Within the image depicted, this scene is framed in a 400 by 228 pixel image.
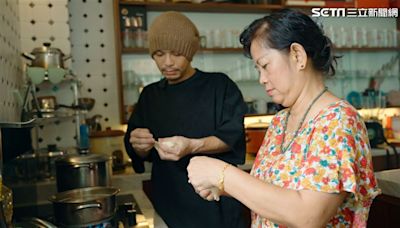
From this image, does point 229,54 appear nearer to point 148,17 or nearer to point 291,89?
point 148,17

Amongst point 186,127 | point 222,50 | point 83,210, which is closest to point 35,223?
point 83,210

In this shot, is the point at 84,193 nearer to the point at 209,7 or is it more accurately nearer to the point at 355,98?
the point at 209,7

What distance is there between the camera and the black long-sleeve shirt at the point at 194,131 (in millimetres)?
1476

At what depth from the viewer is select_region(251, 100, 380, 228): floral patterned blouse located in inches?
30.6

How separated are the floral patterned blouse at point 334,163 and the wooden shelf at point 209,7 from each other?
2.31m

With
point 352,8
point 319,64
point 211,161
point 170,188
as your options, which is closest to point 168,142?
point 170,188

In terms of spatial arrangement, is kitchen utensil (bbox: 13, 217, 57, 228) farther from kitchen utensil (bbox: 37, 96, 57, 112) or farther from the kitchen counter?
the kitchen counter

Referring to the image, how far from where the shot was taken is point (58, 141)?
2395 mm


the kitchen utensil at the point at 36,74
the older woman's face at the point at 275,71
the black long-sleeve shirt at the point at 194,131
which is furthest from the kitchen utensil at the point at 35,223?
the kitchen utensil at the point at 36,74

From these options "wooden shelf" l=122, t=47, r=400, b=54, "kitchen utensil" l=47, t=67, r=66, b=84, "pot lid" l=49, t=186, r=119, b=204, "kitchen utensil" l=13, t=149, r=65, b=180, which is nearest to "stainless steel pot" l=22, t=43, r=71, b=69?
"kitchen utensil" l=47, t=67, r=66, b=84

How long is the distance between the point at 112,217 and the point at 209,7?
2297 millimetres

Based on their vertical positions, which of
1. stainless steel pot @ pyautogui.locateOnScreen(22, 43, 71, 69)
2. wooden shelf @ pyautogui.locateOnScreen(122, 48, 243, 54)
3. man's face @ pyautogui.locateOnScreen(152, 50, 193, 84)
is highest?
wooden shelf @ pyautogui.locateOnScreen(122, 48, 243, 54)

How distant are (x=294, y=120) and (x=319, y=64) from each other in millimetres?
174

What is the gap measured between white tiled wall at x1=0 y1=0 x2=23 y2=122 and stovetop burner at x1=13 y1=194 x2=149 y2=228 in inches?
17.2
